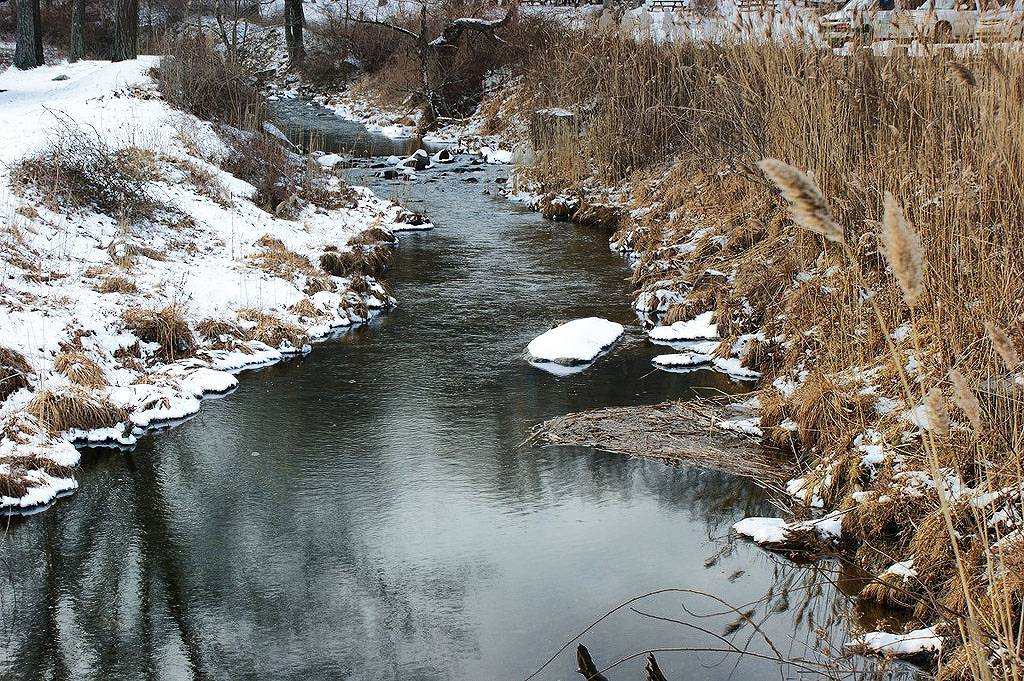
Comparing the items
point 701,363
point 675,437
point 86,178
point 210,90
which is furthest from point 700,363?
point 210,90

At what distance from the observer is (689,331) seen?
8.94m

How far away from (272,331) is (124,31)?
15.0 m

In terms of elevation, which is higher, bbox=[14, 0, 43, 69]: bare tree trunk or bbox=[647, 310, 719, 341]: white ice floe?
bbox=[14, 0, 43, 69]: bare tree trunk

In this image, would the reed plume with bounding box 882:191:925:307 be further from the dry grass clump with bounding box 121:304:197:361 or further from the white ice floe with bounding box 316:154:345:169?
the white ice floe with bounding box 316:154:345:169

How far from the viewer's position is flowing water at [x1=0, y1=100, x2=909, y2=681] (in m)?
4.34

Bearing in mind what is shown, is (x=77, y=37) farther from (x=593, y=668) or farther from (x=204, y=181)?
(x=593, y=668)

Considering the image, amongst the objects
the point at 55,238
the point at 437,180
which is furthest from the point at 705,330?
the point at 437,180

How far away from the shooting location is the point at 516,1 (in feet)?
84.7

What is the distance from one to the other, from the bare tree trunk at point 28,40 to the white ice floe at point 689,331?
16.8 m

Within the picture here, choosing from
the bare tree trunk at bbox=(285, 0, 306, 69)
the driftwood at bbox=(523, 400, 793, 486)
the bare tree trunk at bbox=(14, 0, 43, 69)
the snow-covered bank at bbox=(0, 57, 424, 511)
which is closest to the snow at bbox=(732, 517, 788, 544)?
the driftwood at bbox=(523, 400, 793, 486)

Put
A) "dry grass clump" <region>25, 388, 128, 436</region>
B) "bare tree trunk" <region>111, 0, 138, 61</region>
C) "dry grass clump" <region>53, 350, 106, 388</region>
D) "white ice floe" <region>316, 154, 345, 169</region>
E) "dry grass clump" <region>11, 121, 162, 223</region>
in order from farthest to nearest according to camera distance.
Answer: "bare tree trunk" <region>111, 0, 138, 61</region>
"white ice floe" <region>316, 154, 345, 169</region>
"dry grass clump" <region>11, 121, 162, 223</region>
"dry grass clump" <region>53, 350, 106, 388</region>
"dry grass clump" <region>25, 388, 128, 436</region>

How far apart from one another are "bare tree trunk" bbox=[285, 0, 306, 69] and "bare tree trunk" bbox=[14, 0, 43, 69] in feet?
43.8

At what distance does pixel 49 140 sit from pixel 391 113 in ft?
50.6

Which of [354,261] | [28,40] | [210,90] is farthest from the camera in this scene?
[28,40]
